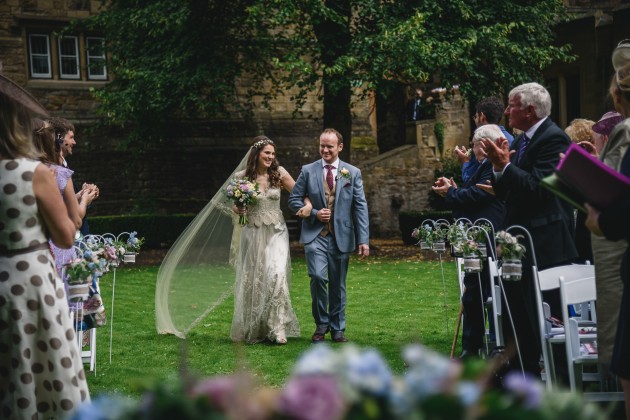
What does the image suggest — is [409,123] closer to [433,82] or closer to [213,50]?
[433,82]

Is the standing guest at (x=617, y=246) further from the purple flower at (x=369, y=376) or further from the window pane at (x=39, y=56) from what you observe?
the window pane at (x=39, y=56)

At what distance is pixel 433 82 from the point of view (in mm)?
27297

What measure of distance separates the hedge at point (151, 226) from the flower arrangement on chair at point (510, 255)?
57.6ft

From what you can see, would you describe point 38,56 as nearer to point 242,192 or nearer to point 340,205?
point 242,192

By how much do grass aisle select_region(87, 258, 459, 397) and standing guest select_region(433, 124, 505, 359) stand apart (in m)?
0.56

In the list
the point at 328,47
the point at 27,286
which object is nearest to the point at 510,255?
the point at 27,286

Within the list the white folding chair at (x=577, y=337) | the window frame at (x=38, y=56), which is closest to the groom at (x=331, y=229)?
the white folding chair at (x=577, y=337)

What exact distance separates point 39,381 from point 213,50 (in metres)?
16.6

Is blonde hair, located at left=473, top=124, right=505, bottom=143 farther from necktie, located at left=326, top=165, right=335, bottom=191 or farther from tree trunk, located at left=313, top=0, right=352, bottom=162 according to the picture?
tree trunk, located at left=313, top=0, right=352, bottom=162

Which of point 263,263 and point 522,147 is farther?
point 263,263

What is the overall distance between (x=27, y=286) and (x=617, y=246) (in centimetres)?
308

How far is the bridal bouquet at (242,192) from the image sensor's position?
31.5 ft

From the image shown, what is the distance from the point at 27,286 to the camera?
4137 millimetres

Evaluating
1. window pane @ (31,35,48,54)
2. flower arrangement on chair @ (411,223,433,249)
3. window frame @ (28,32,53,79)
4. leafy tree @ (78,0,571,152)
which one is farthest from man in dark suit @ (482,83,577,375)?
window pane @ (31,35,48,54)
